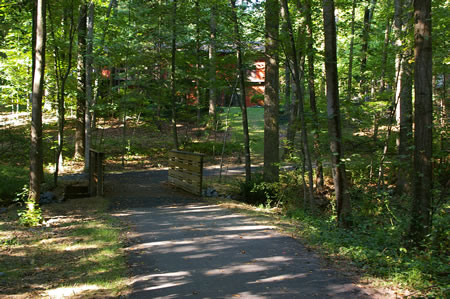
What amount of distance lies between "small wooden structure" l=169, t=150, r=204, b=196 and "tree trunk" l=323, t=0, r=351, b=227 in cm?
526

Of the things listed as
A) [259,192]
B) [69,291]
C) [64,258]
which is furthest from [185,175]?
[69,291]

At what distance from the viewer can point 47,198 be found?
12.0 meters

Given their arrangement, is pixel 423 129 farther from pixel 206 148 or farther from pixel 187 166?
pixel 206 148

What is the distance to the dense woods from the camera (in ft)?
19.9

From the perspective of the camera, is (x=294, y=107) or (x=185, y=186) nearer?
(x=185, y=186)

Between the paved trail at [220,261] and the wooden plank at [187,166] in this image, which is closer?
the paved trail at [220,261]

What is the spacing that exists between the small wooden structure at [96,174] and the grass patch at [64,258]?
2.70 meters

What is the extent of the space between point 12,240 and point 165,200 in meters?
5.22

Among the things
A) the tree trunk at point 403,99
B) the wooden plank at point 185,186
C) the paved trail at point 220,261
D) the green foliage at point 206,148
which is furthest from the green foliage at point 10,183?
the tree trunk at point 403,99

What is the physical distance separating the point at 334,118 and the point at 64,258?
5554 mm

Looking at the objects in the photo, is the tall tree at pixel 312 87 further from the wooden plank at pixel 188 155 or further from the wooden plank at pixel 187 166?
the wooden plank at pixel 187 166

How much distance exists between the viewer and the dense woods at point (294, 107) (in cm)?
605

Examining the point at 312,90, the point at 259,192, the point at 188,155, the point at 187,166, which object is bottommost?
the point at 259,192

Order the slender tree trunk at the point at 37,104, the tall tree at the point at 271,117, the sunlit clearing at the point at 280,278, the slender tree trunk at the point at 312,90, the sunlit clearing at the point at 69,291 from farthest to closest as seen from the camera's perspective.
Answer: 1. the tall tree at the point at 271,117
2. the slender tree trunk at the point at 312,90
3. the slender tree trunk at the point at 37,104
4. the sunlit clearing at the point at 280,278
5. the sunlit clearing at the point at 69,291
